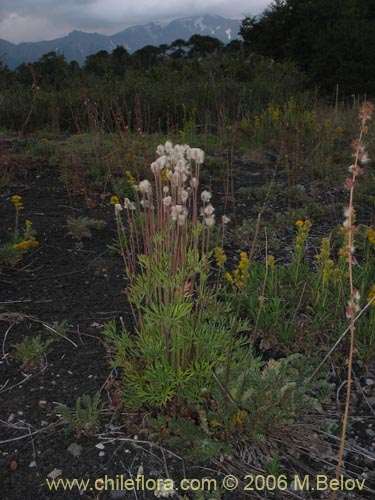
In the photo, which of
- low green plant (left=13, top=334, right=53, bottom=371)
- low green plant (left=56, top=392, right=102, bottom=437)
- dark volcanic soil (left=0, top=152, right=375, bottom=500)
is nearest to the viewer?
dark volcanic soil (left=0, top=152, right=375, bottom=500)

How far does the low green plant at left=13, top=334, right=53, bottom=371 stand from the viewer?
254cm

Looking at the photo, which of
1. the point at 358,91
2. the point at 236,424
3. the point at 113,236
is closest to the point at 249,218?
the point at 113,236

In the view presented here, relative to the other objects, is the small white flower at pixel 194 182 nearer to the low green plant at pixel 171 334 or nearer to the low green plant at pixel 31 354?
the low green plant at pixel 171 334

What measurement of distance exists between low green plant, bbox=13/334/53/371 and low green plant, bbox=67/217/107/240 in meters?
1.44

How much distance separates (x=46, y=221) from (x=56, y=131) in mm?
3560

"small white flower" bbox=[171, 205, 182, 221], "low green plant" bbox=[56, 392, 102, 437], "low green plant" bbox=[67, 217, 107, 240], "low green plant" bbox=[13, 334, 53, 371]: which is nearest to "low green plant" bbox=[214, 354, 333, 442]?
"low green plant" bbox=[56, 392, 102, 437]

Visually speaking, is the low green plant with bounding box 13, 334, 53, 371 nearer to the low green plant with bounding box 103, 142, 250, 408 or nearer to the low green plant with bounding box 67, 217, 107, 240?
the low green plant with bounding box 103, 142, 250, 408

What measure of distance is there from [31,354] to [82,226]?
60.9 inches

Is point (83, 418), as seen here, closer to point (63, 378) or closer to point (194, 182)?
point (63, 378)

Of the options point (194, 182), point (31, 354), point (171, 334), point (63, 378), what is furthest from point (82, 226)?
point (194, 182)

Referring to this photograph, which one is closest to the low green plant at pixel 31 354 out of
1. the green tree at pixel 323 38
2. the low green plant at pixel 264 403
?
the low green plant at pixel 264 403

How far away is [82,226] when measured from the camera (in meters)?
3.91

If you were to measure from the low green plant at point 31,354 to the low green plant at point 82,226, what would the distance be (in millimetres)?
1440

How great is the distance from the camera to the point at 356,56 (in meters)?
13.9
